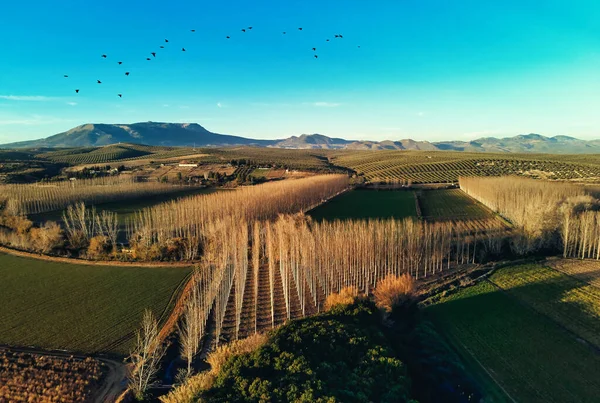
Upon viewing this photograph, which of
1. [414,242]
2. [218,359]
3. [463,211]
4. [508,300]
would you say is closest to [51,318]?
[218,359]

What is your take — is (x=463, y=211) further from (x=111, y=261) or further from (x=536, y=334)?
(x=111, y=261)

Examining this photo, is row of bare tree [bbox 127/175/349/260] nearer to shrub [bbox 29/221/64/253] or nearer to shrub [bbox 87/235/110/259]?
shrub [bbox 87/235/110/259]

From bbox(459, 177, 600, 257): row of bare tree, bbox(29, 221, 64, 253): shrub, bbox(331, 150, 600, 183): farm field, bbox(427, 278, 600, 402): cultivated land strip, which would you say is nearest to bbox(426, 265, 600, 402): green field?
bbox(427, 278, 600, 402): cultivated land strip

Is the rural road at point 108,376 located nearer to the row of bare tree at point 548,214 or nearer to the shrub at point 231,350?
the shrub at point 231,350

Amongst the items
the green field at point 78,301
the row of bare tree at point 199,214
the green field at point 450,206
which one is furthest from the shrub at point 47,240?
the green field at point 450,206

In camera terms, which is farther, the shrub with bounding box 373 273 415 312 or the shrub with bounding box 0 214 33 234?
the shrub with bounding box 0 214 33 234
